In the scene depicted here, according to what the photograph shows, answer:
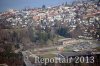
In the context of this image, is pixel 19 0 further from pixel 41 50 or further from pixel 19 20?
pixel 41 50

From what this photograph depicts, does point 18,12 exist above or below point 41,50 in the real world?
above

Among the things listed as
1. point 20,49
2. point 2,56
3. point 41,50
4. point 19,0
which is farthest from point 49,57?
point 19,0

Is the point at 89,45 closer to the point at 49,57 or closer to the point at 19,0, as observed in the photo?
the point at 49,57

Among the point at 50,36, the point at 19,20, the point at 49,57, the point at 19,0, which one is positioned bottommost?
the point at 49,57

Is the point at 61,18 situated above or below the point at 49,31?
above

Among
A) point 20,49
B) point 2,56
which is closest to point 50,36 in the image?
point 20,49

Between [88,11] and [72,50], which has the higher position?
[88,11]
